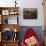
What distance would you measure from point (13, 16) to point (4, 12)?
39 centimetres

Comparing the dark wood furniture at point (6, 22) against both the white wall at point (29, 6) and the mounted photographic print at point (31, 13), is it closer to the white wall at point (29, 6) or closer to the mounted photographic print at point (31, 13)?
the white wall at point (29, 6)

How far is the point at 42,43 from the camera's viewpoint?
5883 millimetres

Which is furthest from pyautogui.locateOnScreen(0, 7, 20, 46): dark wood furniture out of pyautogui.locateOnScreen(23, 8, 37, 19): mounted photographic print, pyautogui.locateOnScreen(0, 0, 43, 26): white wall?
pyautogui.locateOnScreen(23, 8, 37, 19): mounted photographic print

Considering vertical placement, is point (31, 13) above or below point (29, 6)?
below

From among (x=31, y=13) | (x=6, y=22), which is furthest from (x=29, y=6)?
(x=6, y=22)

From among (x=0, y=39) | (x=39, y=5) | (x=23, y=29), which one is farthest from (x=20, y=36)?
(x=39, y=5)

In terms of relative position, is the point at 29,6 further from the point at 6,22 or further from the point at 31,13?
the point at 6,22

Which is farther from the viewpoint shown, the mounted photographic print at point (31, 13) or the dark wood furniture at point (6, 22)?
the mounted photographic print at point (31, 13)

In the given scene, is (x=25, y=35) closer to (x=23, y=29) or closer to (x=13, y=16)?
(x=23, y=29)

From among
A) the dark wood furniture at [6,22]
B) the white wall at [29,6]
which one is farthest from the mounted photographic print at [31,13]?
the dark wood furniture at [6,22]

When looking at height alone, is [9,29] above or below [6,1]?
below

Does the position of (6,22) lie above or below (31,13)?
below

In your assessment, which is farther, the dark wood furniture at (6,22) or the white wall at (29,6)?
the white wall at (29,6)

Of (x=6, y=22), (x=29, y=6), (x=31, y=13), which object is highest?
→ (x=29, y=6)
